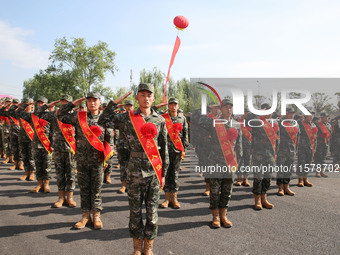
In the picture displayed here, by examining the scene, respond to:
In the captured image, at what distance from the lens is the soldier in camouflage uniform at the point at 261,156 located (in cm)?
541

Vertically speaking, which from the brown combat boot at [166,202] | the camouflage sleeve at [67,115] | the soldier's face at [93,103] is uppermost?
the soldier's face at [93,103]

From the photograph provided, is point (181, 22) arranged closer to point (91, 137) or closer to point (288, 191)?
point (91, 137)

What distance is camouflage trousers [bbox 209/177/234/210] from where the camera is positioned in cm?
438

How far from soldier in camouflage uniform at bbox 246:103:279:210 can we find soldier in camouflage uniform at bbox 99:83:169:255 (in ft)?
9.51

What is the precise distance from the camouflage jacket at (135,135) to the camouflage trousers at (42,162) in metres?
3.60

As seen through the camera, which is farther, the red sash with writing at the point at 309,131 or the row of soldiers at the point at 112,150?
the red sash with writing at the point at 309,131

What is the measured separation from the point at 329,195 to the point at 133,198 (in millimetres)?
5786

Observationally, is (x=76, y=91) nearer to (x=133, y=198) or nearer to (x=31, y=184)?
(x=31, y=184)

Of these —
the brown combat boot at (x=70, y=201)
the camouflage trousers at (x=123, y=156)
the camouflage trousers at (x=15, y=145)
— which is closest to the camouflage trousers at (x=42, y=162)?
the brown combat boot at (x=70, y=201)

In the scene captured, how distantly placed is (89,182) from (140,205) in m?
1.44

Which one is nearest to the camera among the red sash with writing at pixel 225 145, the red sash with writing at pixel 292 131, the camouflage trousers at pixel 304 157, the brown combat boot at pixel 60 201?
the red sash with writing at pixel 225 145

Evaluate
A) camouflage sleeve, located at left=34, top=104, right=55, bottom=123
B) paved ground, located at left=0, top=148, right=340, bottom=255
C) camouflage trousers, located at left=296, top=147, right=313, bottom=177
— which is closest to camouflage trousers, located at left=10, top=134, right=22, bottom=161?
paved ground, located at left=0, top=148, right=340, bottom=255

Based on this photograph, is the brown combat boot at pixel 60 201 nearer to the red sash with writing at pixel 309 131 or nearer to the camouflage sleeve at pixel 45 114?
the camouflage sleeve at pixel 45 114

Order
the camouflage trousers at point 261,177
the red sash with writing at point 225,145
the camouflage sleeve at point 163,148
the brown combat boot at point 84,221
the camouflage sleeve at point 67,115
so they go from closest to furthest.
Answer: the camouflage sleeve at point 163,148, the brown combat boot at point 84,221, the camouflage sleeve at point 67,115, the red sash with writing at point 225,145, the camouflage trousers at point 261,177
